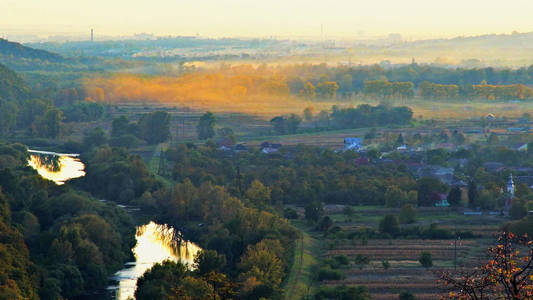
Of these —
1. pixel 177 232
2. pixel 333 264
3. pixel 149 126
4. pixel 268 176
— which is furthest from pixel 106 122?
pixel 333 264

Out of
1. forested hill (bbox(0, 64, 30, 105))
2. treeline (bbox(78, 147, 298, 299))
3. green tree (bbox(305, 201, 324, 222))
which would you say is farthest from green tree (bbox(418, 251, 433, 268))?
forested hill (bbox(0, 64, 30, 105))

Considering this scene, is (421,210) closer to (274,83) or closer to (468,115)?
(468,115)

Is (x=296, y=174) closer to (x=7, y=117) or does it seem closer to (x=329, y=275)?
(x=329, y=275)

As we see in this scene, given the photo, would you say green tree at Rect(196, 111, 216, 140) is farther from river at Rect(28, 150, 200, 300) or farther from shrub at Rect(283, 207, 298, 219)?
river at Rect(28, 150, 200, 300)

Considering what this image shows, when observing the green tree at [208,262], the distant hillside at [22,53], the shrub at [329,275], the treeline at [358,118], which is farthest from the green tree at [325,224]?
the distant hillside at [22,53]

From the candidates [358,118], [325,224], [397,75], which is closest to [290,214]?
[325,224]
